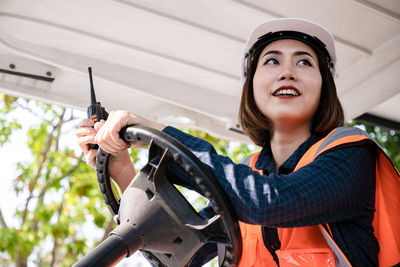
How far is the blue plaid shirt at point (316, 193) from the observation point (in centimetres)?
109

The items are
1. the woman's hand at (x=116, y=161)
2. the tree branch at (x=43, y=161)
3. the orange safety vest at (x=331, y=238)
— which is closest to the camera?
the orange safety vest at (x=331, y=238)

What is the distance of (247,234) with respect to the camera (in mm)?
1475

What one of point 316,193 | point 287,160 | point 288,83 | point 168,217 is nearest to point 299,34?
point 288,83

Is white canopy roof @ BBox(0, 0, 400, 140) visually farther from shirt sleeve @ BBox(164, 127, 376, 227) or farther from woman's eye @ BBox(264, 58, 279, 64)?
shirt sleeve @ BBox(164, 127, 376, 227)

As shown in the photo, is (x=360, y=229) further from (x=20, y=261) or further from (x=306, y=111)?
(x=20, y=261)

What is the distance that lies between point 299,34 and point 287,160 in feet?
1.57

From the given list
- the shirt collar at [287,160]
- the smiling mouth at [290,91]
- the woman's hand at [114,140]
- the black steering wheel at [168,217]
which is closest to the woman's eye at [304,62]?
the smiling mouth at [290,91]

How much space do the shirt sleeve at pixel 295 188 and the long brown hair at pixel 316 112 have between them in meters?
0.43

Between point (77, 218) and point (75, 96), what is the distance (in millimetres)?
5610

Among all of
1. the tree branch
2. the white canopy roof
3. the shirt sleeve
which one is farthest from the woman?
Answer: the tree branch

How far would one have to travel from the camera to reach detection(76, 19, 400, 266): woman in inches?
44.3

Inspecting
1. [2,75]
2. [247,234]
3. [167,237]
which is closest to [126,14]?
[2,75]

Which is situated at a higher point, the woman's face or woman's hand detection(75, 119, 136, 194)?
the woman's face

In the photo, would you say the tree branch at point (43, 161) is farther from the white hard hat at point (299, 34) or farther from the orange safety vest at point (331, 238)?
the orange safety vest at point (331, 238)
